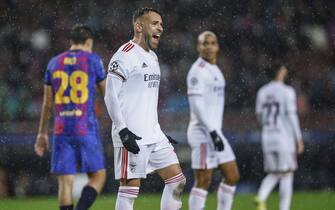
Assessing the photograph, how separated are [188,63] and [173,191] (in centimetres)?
905

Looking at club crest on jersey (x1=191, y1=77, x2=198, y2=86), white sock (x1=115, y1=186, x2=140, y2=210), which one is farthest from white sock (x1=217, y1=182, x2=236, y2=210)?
white sock (x1=115, y1=186, x2=140, y2=210)

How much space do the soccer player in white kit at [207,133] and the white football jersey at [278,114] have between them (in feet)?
5.25

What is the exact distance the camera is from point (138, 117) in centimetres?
589

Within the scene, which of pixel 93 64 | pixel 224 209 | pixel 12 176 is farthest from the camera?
pixel 12 176

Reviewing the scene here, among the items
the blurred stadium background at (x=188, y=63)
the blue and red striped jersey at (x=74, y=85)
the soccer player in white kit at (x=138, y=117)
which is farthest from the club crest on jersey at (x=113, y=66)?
the blurred stadium background at (x=188, y=63)

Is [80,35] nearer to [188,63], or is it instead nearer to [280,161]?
[280,161]

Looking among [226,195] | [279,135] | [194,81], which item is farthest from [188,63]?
[226,195]

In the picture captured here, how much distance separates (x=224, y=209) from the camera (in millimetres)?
7766

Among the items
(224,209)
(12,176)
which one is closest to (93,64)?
(224,209)

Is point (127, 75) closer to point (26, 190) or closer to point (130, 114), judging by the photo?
point (130, 114)

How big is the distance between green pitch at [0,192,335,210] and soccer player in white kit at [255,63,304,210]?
1.58ft

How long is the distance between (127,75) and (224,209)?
93.6 inches

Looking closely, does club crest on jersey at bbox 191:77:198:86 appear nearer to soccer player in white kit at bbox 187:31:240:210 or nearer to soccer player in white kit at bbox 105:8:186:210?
soccer player in white kit at bbox 187:31:240:210

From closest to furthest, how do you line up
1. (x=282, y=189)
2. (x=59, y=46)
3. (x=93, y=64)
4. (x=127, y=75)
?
(x=127, y=75) < (x=93, y=64) < (x=282, y=189) < (x=59, y=46)
